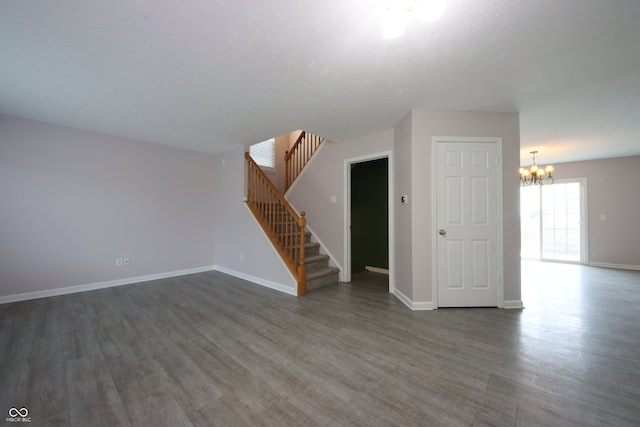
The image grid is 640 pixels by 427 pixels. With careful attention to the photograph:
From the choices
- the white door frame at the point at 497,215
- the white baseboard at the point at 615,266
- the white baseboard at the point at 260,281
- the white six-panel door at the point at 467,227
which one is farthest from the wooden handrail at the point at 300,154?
the white baseboard at the point at 615,266

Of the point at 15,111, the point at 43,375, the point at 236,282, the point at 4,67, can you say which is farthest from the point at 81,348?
the point at 15,111

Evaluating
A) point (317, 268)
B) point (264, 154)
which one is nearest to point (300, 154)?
point (264, 154)

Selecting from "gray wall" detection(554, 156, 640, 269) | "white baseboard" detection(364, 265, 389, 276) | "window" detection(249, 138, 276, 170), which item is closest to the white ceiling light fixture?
"white baseboard" detection(364, 265, 389, 276)

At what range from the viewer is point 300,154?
530 centimetres

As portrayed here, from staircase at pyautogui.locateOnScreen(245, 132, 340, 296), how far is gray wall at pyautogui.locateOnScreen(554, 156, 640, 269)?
21.0ft

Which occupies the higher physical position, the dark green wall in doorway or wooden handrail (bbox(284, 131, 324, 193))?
wooden handrail (bbox(284, 131, 324, 193))

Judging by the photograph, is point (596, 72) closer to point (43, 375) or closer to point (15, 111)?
point (43, 375)

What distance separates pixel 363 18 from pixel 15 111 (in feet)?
14.7

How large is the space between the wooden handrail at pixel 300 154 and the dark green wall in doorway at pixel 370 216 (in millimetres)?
963

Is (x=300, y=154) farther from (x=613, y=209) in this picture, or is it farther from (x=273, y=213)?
(x=613, y=209)

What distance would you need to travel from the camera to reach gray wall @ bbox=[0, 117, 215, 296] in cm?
327

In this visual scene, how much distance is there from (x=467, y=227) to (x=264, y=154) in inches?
178

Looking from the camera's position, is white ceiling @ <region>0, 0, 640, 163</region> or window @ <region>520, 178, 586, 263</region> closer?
white ceiling @ <region>0, 0, 640, 163</region>

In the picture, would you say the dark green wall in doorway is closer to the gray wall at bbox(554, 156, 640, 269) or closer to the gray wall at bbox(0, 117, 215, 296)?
the gray wall at bbox(0, 117, 215, 296)
